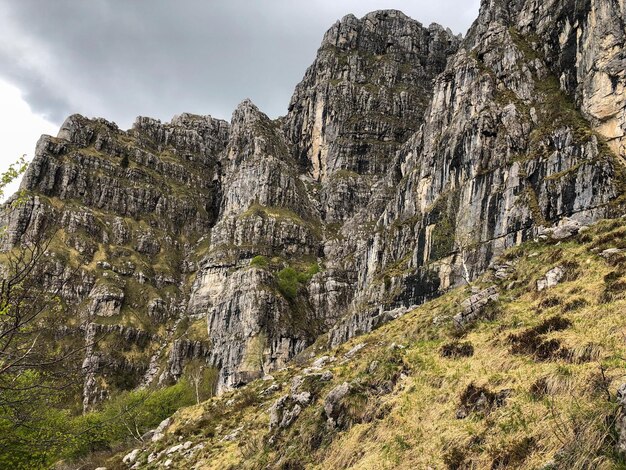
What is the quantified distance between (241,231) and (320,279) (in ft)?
126

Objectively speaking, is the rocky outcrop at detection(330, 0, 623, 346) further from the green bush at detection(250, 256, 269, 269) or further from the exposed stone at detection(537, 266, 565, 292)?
the exposed stone at detection(537, 266, 565, 292)

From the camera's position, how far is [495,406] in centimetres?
1217

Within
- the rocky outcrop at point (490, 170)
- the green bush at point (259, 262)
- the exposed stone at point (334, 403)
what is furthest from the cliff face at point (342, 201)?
the exposed stone at point (334, 403)

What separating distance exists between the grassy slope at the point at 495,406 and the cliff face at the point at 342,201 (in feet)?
30.8

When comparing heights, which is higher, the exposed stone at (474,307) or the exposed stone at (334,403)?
the exposed stone at (474,307)

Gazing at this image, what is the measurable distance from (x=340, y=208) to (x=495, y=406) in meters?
159

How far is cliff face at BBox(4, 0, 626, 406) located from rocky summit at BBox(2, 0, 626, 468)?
49 cm

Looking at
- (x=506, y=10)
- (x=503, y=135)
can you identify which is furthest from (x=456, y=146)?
(x=506, y=10)

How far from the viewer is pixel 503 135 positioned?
278 ft

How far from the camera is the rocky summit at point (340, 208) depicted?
234 feet

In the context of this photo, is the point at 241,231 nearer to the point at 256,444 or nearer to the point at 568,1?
the point at 568,1

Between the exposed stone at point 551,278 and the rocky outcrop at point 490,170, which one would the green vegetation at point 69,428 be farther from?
the rocky outcrop at point 490,170

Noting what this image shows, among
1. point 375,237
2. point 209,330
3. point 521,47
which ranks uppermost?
point 521,47

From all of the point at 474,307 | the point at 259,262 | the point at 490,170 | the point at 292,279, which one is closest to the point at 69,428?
the point at 474,307
